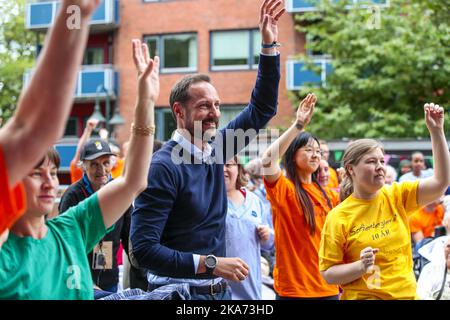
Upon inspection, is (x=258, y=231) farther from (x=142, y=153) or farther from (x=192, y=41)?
(x=192, y=41)

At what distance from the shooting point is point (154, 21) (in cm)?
2362

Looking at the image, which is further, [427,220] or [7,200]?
[427,220]

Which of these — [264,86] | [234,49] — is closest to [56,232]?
[264,86]

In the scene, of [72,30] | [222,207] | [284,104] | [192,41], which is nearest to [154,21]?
[192,41]

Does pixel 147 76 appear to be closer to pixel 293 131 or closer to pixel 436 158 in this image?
pixel 436 158

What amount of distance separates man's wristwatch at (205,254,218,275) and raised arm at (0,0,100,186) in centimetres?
173

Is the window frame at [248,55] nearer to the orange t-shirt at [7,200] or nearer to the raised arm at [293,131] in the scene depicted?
the raised arm at [293,131]

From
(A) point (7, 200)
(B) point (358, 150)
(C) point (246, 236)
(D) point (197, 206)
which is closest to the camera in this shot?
(A) point (7, 200)

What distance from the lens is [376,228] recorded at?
11.2ft

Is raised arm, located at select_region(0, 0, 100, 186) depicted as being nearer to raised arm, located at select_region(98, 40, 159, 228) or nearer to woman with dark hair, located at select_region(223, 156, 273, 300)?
raised arm, located at select_region(98, 40, 159, 228)

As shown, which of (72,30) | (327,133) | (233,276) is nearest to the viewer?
(72,30)

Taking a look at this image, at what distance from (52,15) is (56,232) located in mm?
23009

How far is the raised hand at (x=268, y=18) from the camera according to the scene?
349cm

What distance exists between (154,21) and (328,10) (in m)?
7.48
